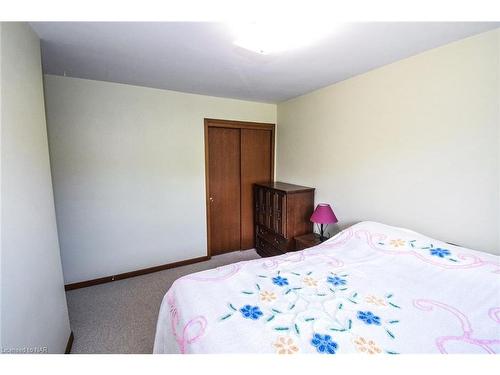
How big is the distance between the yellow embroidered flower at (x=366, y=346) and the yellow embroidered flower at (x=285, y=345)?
0.83 feet

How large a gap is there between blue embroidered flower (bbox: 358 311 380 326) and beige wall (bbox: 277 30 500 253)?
110cm

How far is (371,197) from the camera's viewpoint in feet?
7.39

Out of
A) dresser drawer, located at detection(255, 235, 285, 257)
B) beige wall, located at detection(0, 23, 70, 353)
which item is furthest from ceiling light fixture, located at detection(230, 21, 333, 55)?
dresser drawer, located at detection(255, 235, 285, 257)

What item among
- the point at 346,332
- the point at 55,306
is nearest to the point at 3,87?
the point at 55,306

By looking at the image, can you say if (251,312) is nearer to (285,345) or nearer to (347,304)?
(285,345)

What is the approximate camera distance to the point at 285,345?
0.95 m

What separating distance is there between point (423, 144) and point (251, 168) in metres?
2.21

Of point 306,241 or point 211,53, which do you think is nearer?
point 211,53

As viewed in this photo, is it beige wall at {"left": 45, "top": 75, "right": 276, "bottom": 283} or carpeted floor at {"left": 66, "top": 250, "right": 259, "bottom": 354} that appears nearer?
carpeted floor at {"left": 66, "top": 250, "right": 259, "bottom": 354}

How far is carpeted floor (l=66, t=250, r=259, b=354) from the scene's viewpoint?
1776 mm

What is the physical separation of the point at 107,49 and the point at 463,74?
2587 millimetres

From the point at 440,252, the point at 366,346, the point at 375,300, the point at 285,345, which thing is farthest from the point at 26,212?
the point at 440,252

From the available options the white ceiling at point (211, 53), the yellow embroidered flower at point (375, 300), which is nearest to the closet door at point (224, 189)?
the white ceiling at point (211, 53)

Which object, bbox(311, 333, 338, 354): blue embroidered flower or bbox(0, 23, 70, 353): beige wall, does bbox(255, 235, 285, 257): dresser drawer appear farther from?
bbox(0, 23, 70, 353): beige wall
